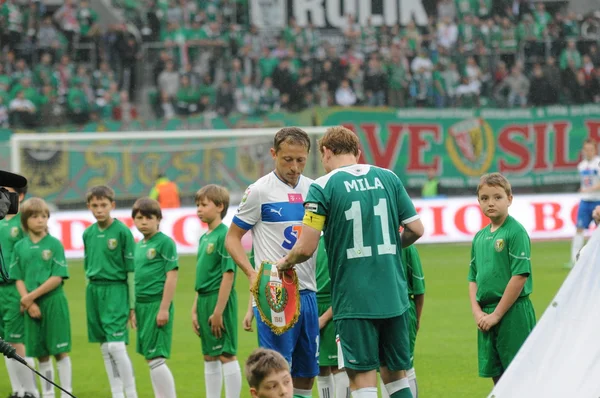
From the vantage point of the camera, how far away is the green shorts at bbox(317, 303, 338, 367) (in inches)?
251

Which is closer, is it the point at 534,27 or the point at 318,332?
the point at 318,332

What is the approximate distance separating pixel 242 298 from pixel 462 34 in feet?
48.4

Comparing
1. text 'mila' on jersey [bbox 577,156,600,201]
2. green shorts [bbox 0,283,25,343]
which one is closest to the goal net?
text 'mila' on jersey [bbox 577,156,600,201]

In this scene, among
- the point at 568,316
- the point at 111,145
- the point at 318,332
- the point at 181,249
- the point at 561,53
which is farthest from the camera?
the point at 561,53

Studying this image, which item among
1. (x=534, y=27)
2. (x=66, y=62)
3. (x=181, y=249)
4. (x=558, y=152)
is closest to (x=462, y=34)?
(x=534, y=27)

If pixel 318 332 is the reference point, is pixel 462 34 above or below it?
above

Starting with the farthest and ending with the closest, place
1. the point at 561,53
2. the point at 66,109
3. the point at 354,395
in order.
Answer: the point at 561,53
the point at 66,109
the point at 354,395

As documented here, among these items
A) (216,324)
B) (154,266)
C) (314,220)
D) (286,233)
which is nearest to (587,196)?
(154,266)

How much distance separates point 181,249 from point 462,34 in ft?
39.4

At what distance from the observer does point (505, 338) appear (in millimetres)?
5957

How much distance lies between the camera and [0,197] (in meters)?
4.95

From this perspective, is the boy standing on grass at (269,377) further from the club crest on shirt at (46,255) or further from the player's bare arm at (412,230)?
Answer: the club crest on shirt at (46,255)

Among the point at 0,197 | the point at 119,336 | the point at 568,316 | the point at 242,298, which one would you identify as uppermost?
the point at 0,197

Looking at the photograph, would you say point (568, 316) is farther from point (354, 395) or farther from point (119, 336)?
point (119, 336)
